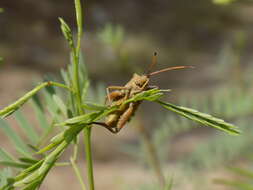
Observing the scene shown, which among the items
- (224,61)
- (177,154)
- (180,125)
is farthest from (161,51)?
(180,125)

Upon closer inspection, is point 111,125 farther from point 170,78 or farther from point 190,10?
point 190,10

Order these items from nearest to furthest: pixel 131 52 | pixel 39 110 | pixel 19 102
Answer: pixel 19 102
pixel 39 110
pixel 131 52

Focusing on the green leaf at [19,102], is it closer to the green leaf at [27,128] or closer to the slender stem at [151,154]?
the green leaf at [27,128]

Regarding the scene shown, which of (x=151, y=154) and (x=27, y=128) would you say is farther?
(x=151, y=154)

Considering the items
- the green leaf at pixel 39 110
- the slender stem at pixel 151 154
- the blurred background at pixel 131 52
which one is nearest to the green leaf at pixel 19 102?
the green leaf at pixel 39 110

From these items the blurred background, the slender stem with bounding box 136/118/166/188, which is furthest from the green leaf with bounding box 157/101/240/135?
the blurred background

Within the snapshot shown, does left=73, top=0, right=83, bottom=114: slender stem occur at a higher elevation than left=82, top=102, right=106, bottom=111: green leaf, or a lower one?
higher

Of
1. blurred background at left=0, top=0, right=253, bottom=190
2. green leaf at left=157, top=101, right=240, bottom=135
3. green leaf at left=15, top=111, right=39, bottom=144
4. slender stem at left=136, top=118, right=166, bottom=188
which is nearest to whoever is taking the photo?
green leaf at left=157, top=101, right=240, bottom=135

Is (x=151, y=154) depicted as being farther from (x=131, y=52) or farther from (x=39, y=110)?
(x=131, y=52)

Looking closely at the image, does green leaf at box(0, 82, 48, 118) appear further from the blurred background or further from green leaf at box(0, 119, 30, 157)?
the blurred background

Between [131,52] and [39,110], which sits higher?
[39,110]

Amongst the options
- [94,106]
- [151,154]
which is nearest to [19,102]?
[94,106]
